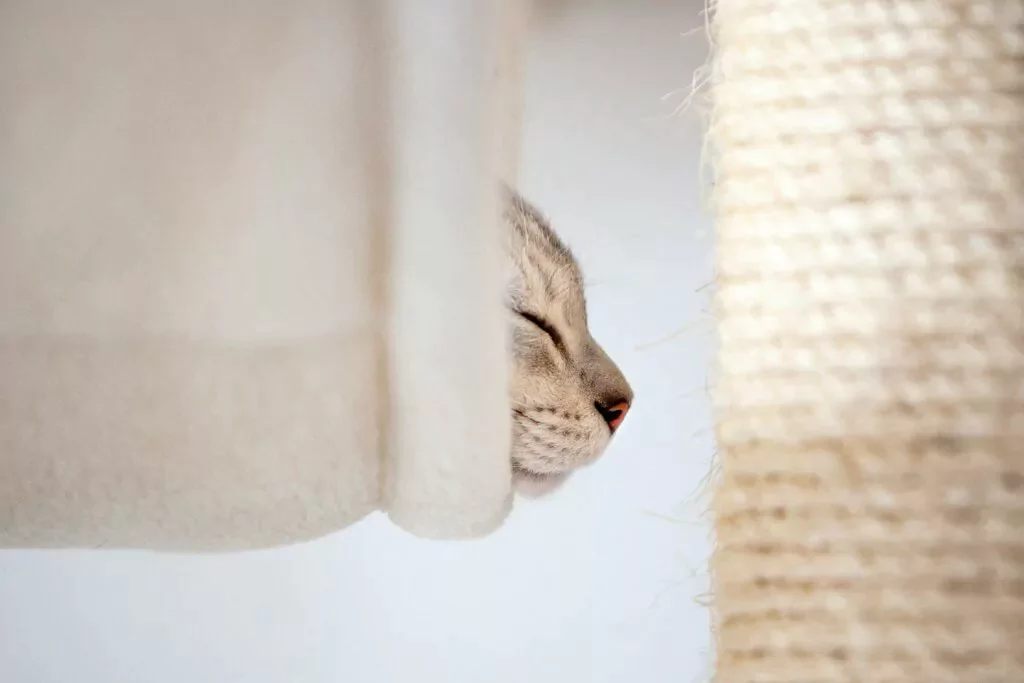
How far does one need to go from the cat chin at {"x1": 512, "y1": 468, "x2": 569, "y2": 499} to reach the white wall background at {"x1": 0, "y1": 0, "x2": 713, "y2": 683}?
0.27 metres

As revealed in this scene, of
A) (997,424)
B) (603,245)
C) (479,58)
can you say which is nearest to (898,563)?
→ (997,424)

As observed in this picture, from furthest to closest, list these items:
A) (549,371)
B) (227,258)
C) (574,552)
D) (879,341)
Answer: (574,552) → (549,371) → (227,258) → (879,341)

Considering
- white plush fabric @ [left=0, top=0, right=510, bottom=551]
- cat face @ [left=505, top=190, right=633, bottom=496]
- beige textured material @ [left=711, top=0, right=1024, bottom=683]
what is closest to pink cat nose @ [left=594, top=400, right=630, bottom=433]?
cat face @ [left=505, top=190, right=633, bottom=496]

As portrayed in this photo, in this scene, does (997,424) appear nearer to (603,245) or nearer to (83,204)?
(83,204)

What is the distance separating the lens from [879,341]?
26 centimetres

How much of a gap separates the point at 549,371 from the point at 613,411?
0.30ft

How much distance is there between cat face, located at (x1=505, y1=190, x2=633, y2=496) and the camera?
57 cm

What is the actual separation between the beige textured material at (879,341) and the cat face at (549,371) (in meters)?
0.28

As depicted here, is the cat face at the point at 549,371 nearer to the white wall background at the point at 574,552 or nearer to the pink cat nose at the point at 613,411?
the pink cat nose at the point at 613,411

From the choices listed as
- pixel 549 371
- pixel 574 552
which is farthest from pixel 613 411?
pixel 574 552

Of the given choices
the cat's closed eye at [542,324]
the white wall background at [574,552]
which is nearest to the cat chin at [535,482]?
the cat's closed eye at [542,324]

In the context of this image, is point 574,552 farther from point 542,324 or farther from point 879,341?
point 879,341

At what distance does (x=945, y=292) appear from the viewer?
26 centimetres

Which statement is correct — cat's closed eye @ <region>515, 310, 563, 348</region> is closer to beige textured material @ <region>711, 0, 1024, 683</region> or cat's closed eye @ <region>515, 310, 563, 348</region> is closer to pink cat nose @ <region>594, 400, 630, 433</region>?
pink cat nose @ <region>594, 400, 630, 433</region>
